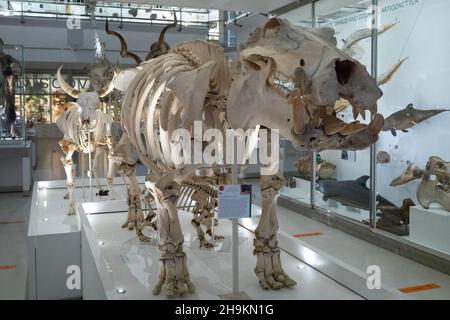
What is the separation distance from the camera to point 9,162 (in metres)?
10.1

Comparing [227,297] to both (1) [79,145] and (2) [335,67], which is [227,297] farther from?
(1) [79,145]

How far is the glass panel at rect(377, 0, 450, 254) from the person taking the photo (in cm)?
508

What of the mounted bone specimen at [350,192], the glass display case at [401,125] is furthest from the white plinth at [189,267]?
the mounted bone specimen at [350,192]

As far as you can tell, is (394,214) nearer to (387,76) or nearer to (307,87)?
(387,76)

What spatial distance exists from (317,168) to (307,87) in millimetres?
5697

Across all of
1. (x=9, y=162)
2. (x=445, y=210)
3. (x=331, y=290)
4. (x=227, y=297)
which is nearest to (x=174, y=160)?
(x=227, y=297)

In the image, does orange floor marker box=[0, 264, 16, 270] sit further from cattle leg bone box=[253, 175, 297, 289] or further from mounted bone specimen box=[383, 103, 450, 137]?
mounted bone specimen box=[383, 103, 450, 137]

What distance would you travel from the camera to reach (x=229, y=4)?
21.6 ft

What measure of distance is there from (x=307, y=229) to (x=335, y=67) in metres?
5.04

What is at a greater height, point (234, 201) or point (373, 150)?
point (373, 150)

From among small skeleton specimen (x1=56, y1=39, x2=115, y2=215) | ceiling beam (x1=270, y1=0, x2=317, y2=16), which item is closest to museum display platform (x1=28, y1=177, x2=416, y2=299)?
small skeleton specimen (x1=56, y1=39, x2=115, y2=215)

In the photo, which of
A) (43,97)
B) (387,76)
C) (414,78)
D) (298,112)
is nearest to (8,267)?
(298,112)

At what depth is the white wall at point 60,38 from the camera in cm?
1005
